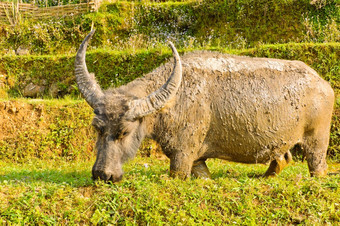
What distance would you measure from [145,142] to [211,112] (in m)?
3.95

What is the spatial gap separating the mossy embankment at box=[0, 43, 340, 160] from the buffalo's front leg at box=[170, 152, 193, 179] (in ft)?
13.5

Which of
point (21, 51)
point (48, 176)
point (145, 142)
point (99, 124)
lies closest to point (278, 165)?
point (99, 124)

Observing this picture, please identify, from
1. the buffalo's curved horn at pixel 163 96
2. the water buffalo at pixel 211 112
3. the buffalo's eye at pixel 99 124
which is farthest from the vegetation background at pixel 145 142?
the buffalo's curved horn at pixel 163 96

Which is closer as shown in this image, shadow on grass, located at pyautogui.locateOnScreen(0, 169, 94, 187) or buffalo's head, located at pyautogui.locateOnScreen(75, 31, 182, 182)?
buffalo's head, located at pyautogui.locateOnScreen(75, 31, 182, 182)

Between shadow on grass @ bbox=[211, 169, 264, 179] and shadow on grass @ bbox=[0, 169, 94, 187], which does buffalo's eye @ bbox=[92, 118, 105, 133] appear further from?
shadow on grass @ bbox=[211, 169, 264, 179]

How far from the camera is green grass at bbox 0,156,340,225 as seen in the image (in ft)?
14.8

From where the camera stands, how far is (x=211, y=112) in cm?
574

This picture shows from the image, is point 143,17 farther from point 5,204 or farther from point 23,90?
point 5,204

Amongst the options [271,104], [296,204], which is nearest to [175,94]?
[271,104]

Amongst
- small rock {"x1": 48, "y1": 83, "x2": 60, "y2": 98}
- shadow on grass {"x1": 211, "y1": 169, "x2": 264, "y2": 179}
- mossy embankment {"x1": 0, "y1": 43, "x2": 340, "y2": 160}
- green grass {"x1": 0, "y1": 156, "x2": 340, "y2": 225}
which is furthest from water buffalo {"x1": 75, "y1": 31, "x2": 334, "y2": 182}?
small rock {"x1": 48, "y1": 83, "x2": 60, "y2": 98}

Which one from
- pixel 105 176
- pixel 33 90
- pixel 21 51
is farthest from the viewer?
pixel 21 51

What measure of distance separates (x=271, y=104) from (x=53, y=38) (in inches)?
426

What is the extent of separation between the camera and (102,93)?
544 centimetres

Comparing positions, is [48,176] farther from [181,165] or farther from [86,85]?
[181,165]
